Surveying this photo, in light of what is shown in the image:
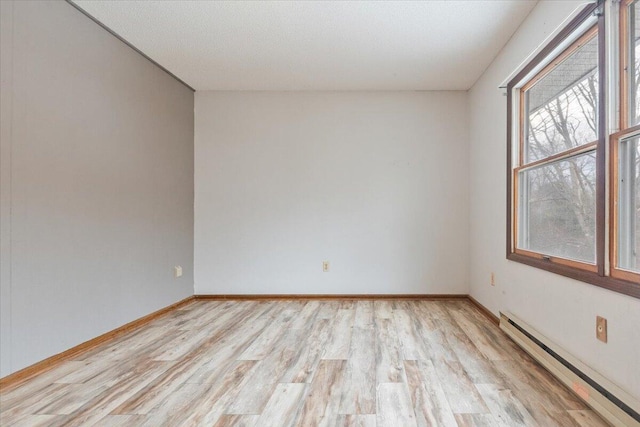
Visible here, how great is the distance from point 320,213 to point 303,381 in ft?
7.36

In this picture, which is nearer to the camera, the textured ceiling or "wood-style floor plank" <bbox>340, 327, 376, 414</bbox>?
"wood-style floor plank" <bbox>340, 327, 376, 414</bbox>

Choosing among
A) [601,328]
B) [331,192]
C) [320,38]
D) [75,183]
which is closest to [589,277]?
[601,328]

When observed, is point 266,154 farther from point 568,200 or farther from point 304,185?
point 568,200

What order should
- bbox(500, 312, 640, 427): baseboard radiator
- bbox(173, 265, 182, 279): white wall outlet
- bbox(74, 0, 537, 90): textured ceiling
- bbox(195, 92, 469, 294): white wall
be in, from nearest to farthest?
bbox(500, 312, 640, 427): baseboard radiator
bbox(74, 0, 537, 90): textured ceiling
bbox(173, 265, 182, 279): white wall outlet
bbox(195, 92, 469, 294): white wall

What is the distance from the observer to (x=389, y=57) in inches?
122

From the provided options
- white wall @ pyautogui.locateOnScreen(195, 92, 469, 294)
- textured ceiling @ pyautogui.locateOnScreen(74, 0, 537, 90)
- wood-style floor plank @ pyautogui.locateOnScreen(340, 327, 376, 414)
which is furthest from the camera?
white wall @ pyautogui.locateOnScreen(195, 92, 469, 294)

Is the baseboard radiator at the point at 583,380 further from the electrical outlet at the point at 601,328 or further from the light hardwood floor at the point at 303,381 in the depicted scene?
the electrical outlet at the point at 601,328

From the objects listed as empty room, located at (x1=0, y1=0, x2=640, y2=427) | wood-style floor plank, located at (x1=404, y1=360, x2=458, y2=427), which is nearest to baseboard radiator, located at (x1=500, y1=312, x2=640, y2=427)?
empty room, located at (x1=0, y1=0, x2=640, y2=427)

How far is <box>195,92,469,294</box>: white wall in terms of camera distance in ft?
12.9

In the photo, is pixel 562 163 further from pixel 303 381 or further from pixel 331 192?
pixel 331 192

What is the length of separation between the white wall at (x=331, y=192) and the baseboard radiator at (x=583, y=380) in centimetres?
162

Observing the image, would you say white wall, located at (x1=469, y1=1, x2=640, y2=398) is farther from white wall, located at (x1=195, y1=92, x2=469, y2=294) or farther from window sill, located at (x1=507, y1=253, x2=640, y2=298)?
white wall, located at (x1=195, y1=92, x2=469, y2=294)

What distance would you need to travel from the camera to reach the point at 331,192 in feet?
13.0

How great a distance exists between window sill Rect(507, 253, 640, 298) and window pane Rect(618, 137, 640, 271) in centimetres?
10
